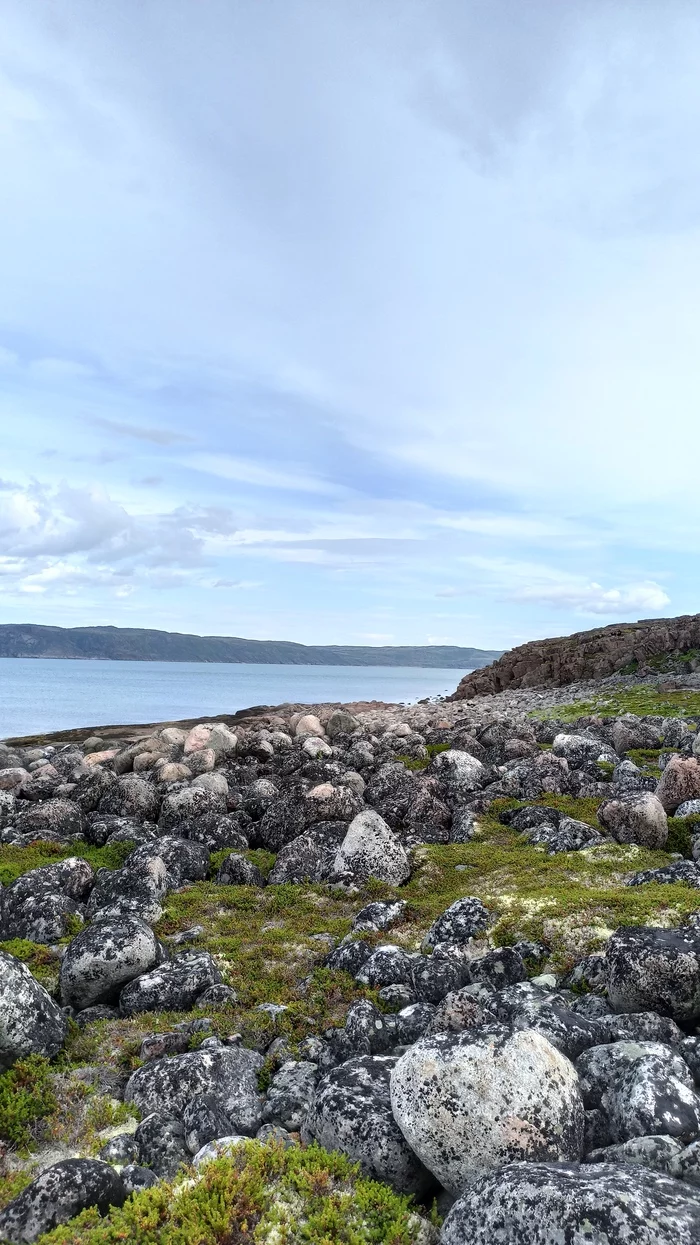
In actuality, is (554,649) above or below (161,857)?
above

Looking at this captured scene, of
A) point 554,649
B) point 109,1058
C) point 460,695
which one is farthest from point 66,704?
point 109,1058

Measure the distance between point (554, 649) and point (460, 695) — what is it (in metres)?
10.3

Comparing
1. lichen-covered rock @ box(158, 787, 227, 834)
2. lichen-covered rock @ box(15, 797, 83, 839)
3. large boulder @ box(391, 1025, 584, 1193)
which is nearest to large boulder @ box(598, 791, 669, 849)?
large boulder @ box(391, 1025, 584, 1193)

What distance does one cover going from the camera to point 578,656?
6303 centimetres

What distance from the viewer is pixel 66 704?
94.1 m

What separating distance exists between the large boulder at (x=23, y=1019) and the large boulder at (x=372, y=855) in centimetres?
620

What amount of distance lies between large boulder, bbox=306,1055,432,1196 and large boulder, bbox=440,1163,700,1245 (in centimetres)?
98

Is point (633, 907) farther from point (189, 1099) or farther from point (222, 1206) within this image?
point (222, 1206)

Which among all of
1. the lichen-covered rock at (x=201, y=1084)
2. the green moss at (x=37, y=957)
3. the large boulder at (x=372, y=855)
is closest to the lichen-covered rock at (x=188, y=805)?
the large boulder at (x=372, y=855)

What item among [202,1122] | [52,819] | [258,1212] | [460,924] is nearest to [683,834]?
[460,924]

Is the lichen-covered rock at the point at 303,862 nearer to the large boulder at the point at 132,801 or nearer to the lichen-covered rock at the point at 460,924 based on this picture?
the lichen-covered rock at the point at 460,924

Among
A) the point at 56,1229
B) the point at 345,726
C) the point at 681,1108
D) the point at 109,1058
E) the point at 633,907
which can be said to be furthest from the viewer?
the point at 345,726

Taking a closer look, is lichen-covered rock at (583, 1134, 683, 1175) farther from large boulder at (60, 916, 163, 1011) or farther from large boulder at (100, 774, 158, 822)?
large boulder at (100, 774, 158, 822)

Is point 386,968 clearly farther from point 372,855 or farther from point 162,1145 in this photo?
point 372,855
